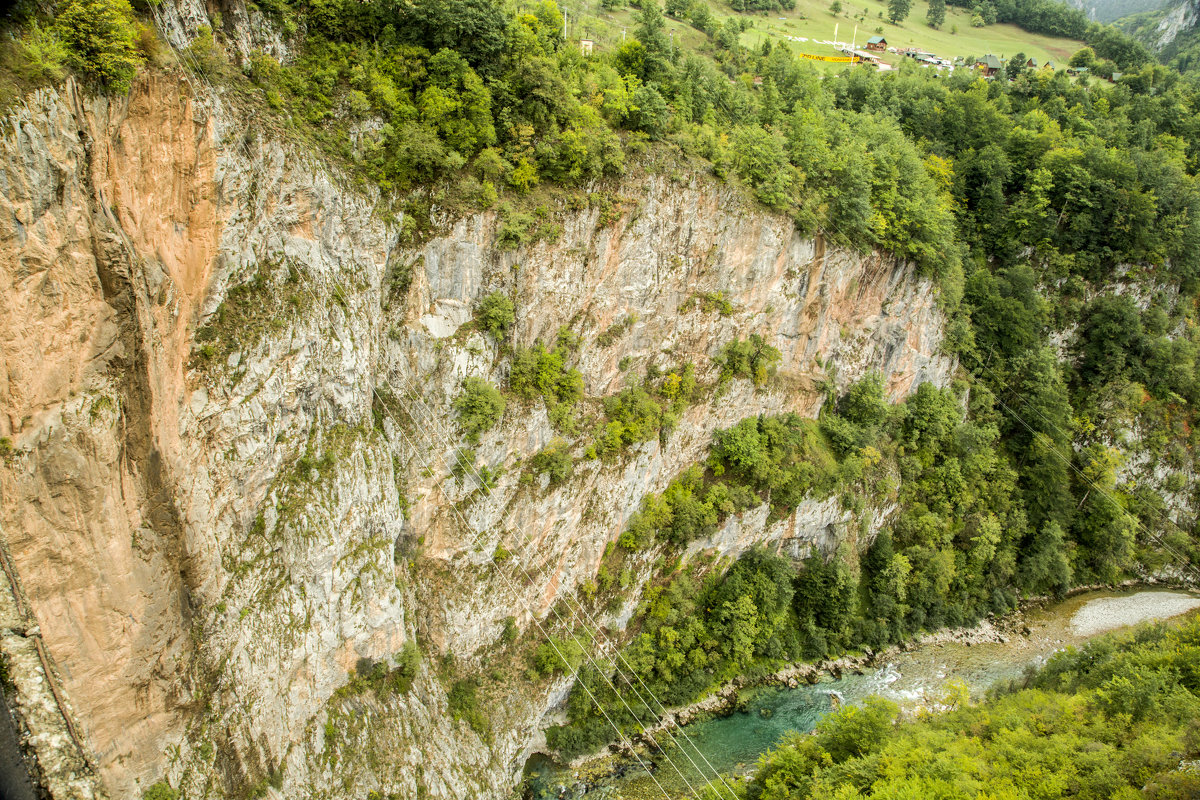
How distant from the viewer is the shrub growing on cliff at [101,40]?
11.1 metres

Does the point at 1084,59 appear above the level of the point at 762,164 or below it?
above

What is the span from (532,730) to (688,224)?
1924 cm

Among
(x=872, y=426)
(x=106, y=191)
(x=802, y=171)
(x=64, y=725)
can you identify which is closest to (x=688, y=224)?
(x=802, y=171)

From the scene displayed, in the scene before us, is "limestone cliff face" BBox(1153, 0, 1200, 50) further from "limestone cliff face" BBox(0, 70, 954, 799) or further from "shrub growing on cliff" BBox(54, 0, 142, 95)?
"shrub growing on cliff" BBox(54, 0, 142, 95)

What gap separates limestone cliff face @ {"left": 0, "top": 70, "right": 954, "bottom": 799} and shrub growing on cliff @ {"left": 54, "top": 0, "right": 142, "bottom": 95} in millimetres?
484

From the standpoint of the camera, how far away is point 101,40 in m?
11.4

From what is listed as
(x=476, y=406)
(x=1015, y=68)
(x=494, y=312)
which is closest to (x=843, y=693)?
(x=476, y=406)

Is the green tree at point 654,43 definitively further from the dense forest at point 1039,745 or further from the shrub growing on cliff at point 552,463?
the dense forest at point 1039,745

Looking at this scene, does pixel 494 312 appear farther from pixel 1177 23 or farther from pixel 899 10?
pixel 1177 23

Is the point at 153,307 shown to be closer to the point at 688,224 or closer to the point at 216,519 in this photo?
the point at 216,519

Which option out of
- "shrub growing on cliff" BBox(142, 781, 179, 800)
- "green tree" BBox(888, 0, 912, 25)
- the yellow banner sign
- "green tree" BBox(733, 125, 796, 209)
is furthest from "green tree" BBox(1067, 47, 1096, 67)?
"shrub growing on cliff" BBox(142, 781, 179, 800)

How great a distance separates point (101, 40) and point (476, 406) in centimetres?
1185

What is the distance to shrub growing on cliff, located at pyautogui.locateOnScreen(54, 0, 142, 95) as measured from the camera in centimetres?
1108

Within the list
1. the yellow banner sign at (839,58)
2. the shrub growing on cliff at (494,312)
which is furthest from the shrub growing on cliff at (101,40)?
the yellow banner sign at (839,58)
